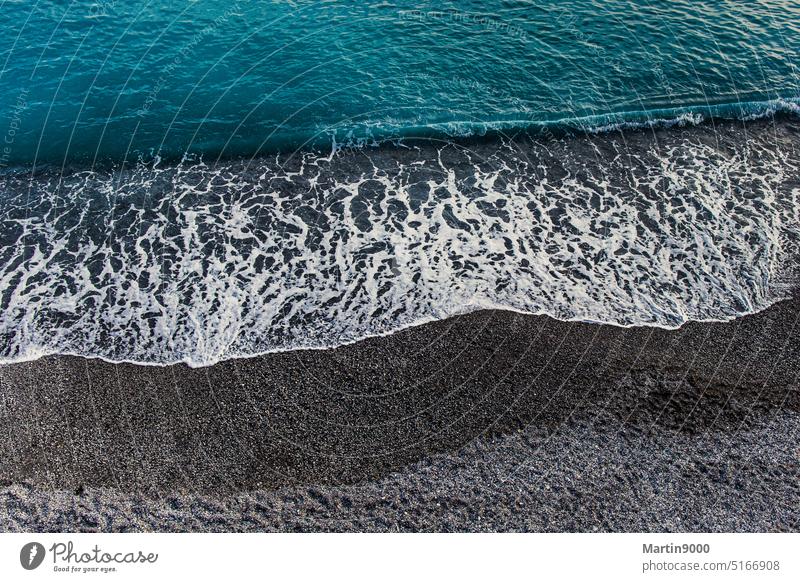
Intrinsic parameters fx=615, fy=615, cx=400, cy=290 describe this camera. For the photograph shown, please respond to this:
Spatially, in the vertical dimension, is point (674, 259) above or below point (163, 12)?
below

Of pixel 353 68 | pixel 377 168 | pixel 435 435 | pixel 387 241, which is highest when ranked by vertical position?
pixel 353 68

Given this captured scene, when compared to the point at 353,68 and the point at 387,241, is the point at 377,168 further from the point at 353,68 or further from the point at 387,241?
the point at 353,68

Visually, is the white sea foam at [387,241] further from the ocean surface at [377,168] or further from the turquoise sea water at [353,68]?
the turquoise sea water at [353,68]

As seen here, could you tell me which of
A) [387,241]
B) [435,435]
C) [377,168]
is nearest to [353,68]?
[377,168]

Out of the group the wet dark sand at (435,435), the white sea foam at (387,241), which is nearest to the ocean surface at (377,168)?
the white sea foam at (387,241)

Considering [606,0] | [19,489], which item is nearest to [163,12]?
[606,0]

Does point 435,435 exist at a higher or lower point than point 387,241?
lower

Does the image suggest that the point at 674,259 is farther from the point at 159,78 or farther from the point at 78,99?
the point at 78,99
